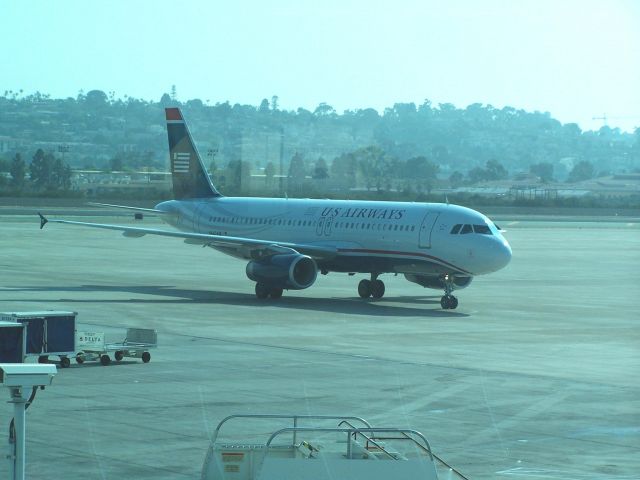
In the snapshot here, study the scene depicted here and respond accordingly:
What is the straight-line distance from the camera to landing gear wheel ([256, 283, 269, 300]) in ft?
139

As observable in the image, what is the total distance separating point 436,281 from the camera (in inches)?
1697

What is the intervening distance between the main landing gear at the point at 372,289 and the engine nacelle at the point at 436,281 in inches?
47.6

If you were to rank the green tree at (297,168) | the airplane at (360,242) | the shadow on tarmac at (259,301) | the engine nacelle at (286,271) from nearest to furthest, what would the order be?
the shadow on tarmac at (259,301)
the airplane at (360,242)
the engine nacelle at (286,271)
the green tree at (297,168)

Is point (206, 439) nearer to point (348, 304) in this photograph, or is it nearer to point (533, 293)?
point (348, 304)

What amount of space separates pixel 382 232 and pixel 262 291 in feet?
14.5

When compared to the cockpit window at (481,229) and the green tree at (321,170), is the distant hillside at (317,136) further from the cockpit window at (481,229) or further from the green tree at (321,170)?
the cockpit window at (481,229)

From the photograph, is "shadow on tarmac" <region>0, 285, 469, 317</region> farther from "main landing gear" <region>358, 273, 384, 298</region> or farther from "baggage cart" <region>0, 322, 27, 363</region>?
"baggage cart" <region>0, 322, 27, 363</region>

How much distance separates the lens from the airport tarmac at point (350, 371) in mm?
18031

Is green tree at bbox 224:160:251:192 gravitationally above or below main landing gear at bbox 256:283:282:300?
above

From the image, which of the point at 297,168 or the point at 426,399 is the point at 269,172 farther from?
the point at 426,399

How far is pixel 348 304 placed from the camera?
1646 inches

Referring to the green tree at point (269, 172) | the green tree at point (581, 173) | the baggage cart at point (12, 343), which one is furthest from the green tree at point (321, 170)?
the baggage cart at point (12, 343)

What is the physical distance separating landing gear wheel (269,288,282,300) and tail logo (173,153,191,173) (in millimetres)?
11525

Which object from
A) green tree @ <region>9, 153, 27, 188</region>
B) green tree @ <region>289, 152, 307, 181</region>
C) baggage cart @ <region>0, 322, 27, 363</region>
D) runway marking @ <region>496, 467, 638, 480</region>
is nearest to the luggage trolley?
baggage cart @ <region>0, 322, 27, 363</region>
